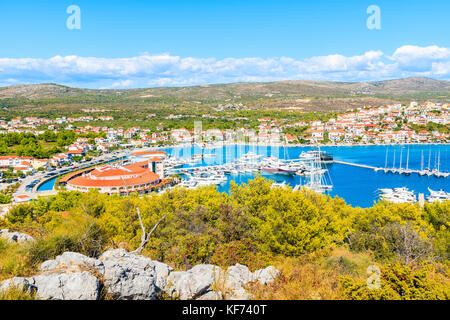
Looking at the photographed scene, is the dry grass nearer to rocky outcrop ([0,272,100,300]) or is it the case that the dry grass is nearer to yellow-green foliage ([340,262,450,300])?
yellow-green foliage ([340,262,450,300])

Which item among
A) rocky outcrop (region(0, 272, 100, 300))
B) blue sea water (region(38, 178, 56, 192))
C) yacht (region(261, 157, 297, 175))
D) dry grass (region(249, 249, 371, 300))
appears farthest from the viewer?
yacht (region(261, 157, 297, 175))

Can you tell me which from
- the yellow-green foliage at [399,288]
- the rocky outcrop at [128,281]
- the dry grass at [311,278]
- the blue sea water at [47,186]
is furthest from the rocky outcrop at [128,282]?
the blue sea water at [47,186]

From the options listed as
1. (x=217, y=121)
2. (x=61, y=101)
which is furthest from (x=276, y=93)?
(x=61, y=101)

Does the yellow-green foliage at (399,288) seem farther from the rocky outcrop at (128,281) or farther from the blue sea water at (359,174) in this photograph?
the blue sea water at (359,174)

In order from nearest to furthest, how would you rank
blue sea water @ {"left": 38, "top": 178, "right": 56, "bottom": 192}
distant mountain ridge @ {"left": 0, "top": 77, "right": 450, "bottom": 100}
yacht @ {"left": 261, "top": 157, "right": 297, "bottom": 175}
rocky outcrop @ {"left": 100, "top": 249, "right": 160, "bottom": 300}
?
rocky outcrop @ {"left": 100, "top": 249, "right": 160, "bottom": 300}, blue sea water @ {"left": 38, "top": 178, "right": 56, "bottom": 192}, yacht @ {"left": 261, "top": 157, "right": 297, "bottom": 175}, distant mountain ridge @ {"left": 0, "top": 77, "right": 450, "bottom": 100}

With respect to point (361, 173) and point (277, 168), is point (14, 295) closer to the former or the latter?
point (277, 168)

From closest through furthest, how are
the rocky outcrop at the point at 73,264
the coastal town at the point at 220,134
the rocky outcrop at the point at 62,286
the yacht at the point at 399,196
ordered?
the rocky outcrop at the point at 62,286
the rocky outcrop at the point at 73,264
the yacht at the point at 399,196
the coastal town at the point at 220,134

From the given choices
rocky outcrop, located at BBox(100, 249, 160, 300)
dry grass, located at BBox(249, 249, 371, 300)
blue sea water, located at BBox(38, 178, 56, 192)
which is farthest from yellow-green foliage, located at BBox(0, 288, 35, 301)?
blue sea water, located at BBox(38, 178, 56, 192)
